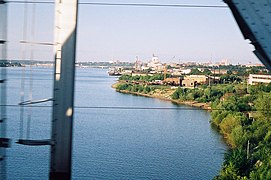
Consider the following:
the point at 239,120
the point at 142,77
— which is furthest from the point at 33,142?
the point at 142,77

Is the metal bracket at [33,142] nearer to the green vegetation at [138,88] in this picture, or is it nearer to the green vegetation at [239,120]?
the green vegetation at [239,120]

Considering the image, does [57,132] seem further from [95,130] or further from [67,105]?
[95,130]

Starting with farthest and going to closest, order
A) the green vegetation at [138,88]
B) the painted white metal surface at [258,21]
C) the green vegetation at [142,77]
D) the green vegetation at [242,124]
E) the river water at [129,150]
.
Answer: the green vegetation at [138,88] → the green vegetation at [142,77] → the green vegetation at [242,124] → the river water at [129,150] → the painted white metal surface at [258,21]

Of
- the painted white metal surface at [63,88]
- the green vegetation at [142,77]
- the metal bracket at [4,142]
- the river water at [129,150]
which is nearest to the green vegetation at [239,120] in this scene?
the green vegetation at [142,77]

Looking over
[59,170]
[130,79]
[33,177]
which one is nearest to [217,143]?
[130,79]

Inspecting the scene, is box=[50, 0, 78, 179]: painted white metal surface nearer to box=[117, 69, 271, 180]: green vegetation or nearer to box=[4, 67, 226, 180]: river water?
box=[4, 67, 226, 180]: river water

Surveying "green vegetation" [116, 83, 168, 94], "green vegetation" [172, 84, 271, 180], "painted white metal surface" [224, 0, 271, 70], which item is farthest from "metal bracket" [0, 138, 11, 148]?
"green vegetation" [116, 83, 168, 94]
